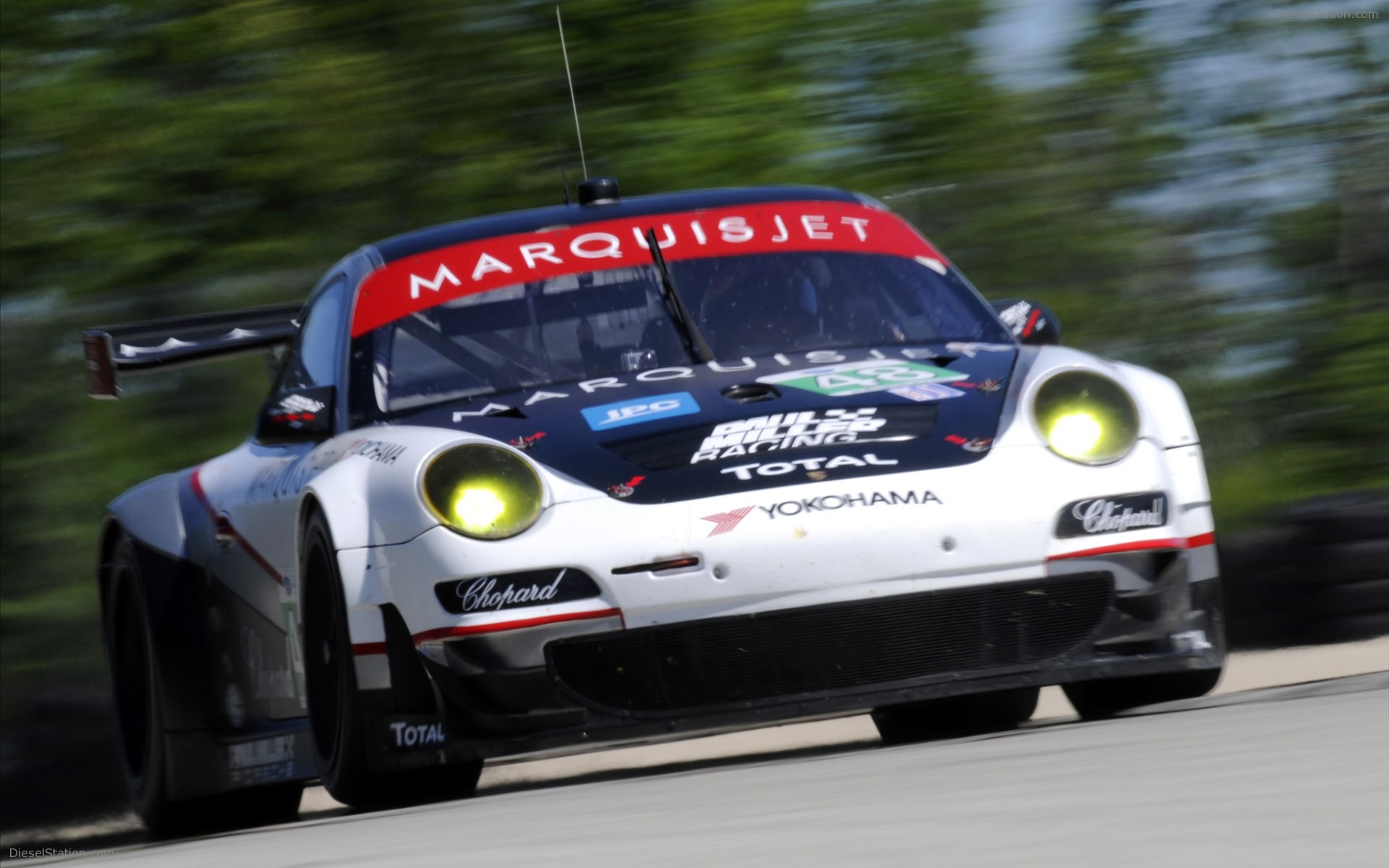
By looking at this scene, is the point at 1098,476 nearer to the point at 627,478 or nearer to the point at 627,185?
the point at 627,478

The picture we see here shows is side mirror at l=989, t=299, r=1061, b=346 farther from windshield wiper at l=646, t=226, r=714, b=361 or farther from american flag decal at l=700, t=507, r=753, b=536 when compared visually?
american flag decal at l=700, t=507, r=753, b=536

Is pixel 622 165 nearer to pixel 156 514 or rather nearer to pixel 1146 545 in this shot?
pixel 156 514

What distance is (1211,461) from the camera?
977cm

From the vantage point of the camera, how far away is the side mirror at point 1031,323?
519cm

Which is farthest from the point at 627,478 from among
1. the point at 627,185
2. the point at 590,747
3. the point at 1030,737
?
the point at 627,185

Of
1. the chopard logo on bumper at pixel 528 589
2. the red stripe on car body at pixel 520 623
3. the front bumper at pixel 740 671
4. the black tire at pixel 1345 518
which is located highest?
the chopard logo on bumper at pixel 528 589

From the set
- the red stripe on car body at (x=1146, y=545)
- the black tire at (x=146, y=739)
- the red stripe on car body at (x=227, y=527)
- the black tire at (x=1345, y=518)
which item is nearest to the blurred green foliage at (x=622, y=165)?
the black tire at (x=1345, y=518)

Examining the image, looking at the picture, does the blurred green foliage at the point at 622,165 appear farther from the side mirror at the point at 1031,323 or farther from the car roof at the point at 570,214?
the side mirror at the point at 1031,323

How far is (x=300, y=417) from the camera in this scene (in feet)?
16.1

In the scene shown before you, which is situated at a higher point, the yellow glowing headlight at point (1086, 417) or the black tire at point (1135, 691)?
the yellow glowing headlight at point (1086, 417)

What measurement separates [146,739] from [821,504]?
274 centimetres

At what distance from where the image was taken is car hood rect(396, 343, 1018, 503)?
4113 millimetres

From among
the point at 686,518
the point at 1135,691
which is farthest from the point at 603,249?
the point at 1135,691

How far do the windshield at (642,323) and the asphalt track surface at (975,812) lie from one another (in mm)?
1317
